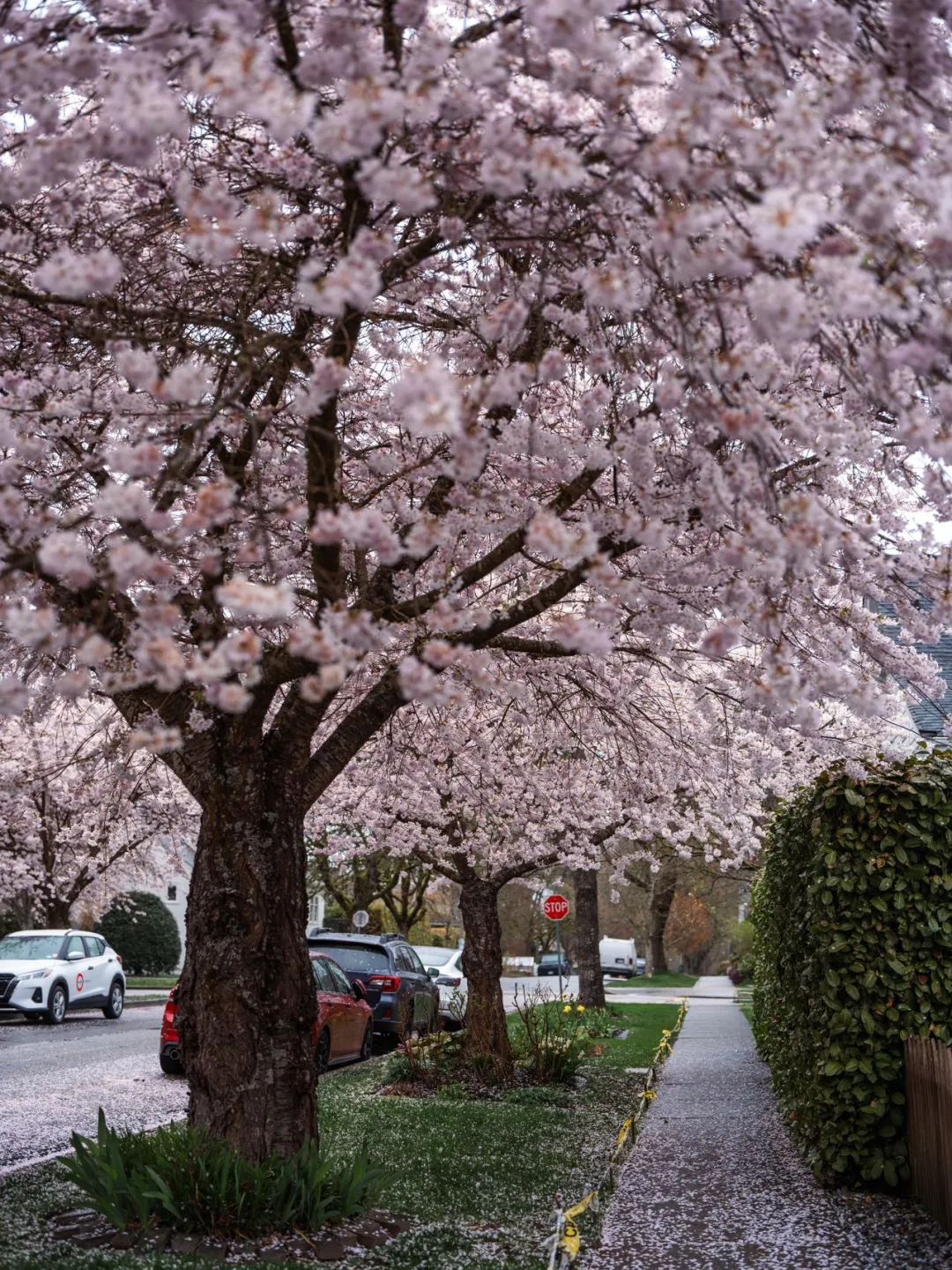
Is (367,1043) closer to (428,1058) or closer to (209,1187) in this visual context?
(428,1058)

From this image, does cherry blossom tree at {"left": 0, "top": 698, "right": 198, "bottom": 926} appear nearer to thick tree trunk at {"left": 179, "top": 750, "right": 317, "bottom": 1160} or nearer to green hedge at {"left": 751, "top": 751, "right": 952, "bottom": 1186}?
thick tree trunk at {"left": 179, "top": 750, "right": 317, "bottom": 1160}

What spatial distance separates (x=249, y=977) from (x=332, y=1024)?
311 inches

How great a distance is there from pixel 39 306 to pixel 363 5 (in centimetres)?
233

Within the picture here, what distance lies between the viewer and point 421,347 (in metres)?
7.55

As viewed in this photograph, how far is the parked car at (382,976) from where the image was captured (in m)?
16.1

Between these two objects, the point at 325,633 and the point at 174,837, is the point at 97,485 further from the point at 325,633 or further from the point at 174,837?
the point at 174,837

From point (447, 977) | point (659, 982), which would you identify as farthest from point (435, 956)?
point (659, 982)

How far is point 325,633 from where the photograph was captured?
359 centimetres

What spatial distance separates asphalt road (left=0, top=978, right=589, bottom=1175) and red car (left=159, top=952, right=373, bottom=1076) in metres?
0.39

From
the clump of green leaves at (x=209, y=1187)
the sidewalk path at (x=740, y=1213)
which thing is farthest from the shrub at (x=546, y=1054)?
the clump of green leaves at (x=209, y=1187)

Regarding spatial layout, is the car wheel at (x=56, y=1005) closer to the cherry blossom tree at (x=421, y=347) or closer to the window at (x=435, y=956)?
the window at (x=435, y=956)

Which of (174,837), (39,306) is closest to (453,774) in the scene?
(39,306)

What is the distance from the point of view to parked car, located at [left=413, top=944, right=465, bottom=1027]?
16.4 m

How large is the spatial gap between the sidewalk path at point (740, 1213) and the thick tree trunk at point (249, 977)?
1.65 meters
